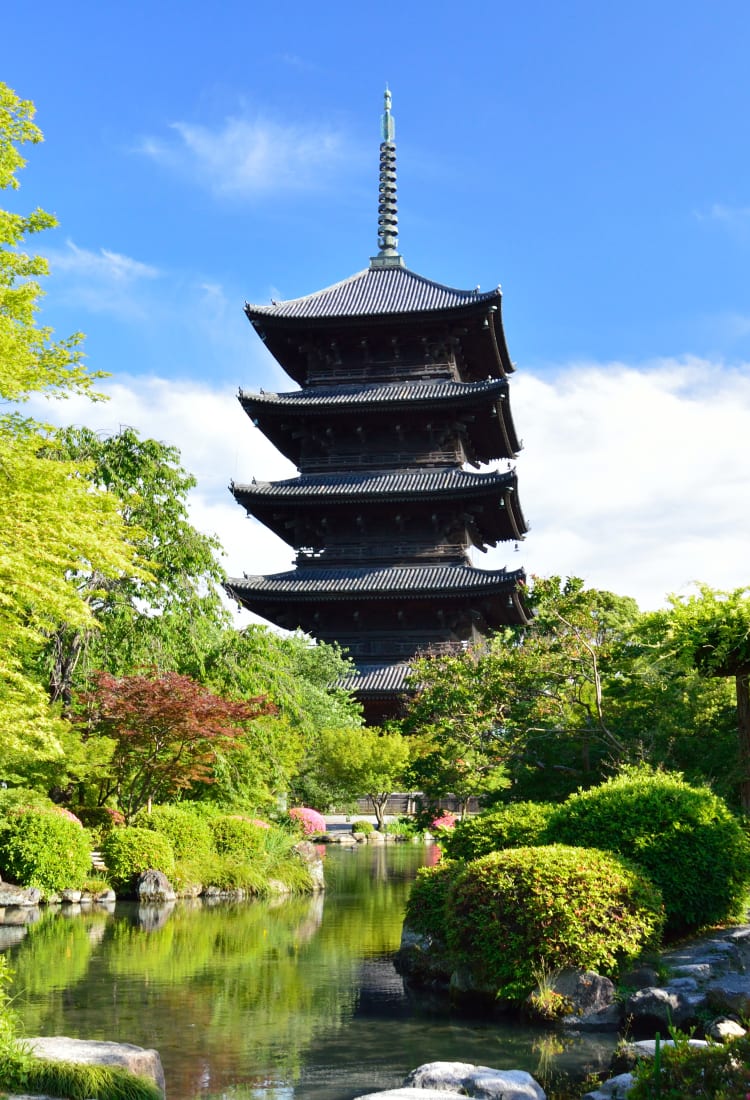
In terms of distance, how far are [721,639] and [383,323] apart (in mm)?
27634

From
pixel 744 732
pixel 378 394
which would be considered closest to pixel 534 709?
pixel 744 732

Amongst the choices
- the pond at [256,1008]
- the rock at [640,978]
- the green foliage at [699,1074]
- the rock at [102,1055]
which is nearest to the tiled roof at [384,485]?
the pond at [256,1008]

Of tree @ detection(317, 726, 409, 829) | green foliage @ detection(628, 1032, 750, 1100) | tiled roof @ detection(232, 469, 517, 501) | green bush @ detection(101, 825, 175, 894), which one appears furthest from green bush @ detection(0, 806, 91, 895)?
tiled roof @ detection(232, 469, 517, 501)

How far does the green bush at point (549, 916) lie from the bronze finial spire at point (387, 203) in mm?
35777

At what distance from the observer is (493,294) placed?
111ft

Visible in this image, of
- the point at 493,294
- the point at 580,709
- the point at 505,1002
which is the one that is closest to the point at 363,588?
the point at 493,294

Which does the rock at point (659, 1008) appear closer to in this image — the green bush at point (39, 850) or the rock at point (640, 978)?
the rock at point (640, 978)

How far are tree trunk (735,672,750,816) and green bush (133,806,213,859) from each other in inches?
407

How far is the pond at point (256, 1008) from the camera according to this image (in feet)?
22.4

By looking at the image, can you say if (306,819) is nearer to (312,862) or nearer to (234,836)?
(312,862)

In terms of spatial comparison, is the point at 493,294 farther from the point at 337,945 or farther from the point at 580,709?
the point at 337,945

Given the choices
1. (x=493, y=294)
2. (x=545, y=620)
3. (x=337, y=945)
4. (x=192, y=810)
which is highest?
(x=493, y=294)

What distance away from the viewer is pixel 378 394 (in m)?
35.2

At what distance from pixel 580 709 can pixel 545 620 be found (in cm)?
150
